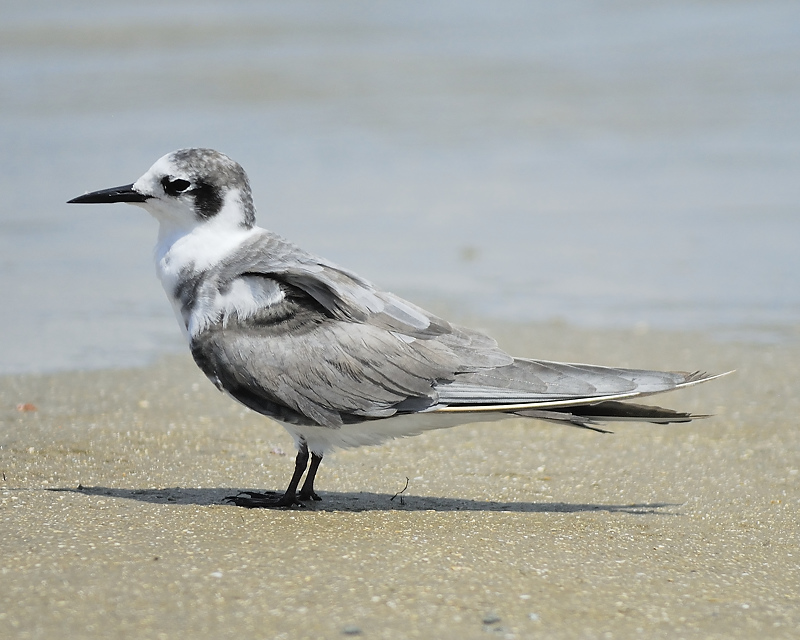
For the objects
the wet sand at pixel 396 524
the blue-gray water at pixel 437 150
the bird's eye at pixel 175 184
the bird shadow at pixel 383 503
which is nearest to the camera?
the wet sand at pixel 396 524

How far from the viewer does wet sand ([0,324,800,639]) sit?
10.6 feet

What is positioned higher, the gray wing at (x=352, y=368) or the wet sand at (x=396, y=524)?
the gray wing at (x=352, y=368)

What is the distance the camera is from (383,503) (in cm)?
456

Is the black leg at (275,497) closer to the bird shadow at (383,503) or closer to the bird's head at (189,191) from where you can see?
the bird shadow at (383,503)

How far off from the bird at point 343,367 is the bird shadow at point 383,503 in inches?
4.9

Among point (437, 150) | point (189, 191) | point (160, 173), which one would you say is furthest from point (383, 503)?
Answer: point (437, 150)

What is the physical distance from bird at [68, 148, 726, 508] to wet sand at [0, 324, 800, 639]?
0.36 meters

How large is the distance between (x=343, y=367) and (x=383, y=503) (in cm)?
62

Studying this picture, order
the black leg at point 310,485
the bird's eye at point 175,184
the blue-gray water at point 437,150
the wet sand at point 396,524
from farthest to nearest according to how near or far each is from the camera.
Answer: the blue-gray water at point 437,150, the bird's eye at point 175,184, the black leg at point 310,485, the wet sand at point 396,524

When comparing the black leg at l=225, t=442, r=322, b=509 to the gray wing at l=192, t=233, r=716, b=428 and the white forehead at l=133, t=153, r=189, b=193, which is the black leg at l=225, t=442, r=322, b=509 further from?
the white forehead at l=133, t=153, r=189, b=193

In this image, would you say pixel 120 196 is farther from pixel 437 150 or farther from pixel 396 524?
pixel 437 150

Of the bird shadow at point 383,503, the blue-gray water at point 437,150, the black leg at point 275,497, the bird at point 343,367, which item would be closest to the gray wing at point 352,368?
the bird at point 343,367

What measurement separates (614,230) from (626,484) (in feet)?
16.8

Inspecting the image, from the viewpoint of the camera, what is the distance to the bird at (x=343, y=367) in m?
4.33
